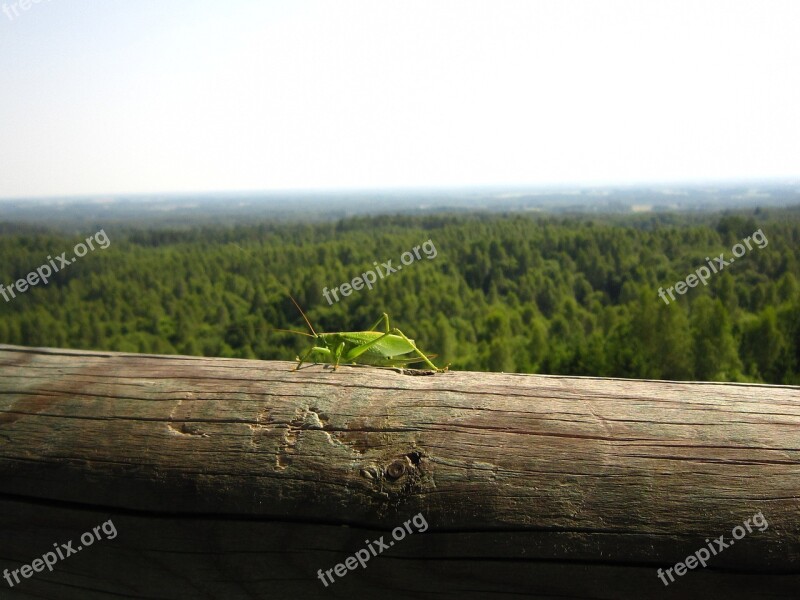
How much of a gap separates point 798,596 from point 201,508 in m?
1.77

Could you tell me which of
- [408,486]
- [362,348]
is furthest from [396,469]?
[362,348]

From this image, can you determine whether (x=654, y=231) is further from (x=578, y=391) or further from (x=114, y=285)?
(x=578, y=391)

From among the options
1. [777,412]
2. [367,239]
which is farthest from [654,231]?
Answer: [777,412]

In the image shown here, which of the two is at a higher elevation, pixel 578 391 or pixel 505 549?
pixel 578 391

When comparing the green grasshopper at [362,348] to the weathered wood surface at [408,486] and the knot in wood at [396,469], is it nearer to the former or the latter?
the weathered wood surface at [408,486]

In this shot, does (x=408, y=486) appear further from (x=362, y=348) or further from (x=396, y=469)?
(x=362, y=348)

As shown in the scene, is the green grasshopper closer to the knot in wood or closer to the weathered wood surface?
the weathered wood surface

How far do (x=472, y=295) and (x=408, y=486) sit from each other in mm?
90177

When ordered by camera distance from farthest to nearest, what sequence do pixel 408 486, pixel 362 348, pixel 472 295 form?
1. pixel 472 295
2. pixel 362 348
3. pixel 408 486

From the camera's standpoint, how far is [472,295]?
9088cm

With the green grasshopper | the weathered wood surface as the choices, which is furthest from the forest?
the weathered wood surface

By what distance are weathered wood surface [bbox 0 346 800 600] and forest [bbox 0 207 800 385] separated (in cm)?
4198

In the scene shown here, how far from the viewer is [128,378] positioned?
2186mm

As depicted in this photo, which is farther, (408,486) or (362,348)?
(362,348)
